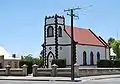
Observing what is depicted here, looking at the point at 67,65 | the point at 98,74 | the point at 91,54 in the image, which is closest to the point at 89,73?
the point at 98,74

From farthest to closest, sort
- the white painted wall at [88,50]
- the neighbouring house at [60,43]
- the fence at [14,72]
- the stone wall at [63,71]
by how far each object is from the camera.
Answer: the white painted wall at [88,50], the neighbouring house at [60,43], the fence at [14,72], the stone wall at [63,71]

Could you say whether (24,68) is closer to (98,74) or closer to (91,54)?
(98,74)

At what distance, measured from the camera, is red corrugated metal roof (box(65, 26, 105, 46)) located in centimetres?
6806

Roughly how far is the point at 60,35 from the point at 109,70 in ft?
53.8

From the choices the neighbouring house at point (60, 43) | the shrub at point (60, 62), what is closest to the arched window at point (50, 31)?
the neighbouring house at point (60, 43)

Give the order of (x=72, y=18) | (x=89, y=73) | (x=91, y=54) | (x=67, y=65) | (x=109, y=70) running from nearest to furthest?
1. (x=72, y=18)
2. (x=89, y=73)
3. (x=109, y=70)
4. (x=67, y=65)
5. (x=91, y=54)

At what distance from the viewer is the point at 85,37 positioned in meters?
71.6

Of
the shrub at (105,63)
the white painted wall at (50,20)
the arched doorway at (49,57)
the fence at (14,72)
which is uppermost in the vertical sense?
the white painted wall at (50,20)

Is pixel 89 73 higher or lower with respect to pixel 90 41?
lower

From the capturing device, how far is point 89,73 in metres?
47.6

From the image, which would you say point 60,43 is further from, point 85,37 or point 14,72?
point 14,72

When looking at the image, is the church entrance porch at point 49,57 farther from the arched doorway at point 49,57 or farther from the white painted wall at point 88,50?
the white painted wall at point 88,50

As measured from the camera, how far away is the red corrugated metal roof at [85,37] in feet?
223

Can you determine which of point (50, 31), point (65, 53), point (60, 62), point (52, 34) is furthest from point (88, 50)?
point (60, 62)
